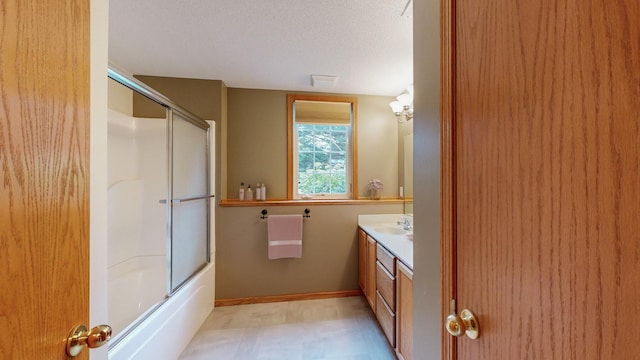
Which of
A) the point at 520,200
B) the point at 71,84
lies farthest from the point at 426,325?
the point at 71,84

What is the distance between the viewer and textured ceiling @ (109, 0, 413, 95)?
1477 mm

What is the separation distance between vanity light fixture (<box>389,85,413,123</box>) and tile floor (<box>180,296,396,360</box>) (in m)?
2.02

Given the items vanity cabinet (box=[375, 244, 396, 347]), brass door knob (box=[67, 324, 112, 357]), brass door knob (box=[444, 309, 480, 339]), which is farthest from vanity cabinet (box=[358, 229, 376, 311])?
brass door knob (box=[67, 324, 112, 357])

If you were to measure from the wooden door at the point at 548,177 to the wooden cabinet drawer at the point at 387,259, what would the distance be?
98 centimetres

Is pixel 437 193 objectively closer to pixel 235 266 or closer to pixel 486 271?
pixel 486 271

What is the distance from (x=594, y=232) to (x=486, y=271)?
25 centimetres

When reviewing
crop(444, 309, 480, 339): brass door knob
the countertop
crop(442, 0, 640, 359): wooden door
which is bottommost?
the countertop

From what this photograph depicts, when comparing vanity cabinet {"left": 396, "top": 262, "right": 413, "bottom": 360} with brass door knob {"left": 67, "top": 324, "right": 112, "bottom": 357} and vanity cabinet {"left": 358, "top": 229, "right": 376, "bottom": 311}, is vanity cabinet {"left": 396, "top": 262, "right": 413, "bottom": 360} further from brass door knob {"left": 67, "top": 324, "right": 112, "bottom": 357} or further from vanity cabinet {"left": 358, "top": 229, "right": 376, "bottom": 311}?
brass door knob {"left": 67, "top": 324, "right": 112, "bottom": 357}

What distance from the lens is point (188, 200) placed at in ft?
7.00

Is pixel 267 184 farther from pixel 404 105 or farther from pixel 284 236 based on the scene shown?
pixel 404 105

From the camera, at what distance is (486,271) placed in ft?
1.90

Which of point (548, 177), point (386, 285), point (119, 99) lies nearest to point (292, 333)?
point (386, 285)

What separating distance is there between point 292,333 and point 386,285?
92 cm

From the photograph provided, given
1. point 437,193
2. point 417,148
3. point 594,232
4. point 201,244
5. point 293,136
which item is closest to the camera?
point 594,232
